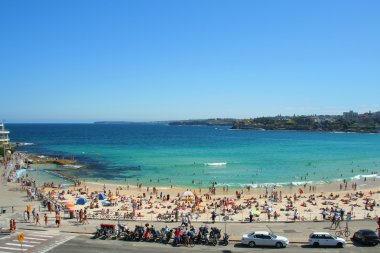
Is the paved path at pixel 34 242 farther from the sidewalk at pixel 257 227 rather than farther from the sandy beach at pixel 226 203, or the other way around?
the sandy beach at pixel 226 203

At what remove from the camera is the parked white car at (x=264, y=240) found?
66.6 ft

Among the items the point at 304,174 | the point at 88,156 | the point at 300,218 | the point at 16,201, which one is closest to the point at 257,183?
the point at 304,174

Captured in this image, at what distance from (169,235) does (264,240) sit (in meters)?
5.41

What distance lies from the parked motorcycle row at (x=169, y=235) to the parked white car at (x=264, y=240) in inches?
50.6

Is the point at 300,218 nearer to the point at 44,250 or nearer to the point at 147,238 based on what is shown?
the point at 147,238

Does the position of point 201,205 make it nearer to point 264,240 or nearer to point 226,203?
point 226,203

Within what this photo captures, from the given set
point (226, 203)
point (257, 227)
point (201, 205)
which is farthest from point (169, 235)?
point (201, 205)

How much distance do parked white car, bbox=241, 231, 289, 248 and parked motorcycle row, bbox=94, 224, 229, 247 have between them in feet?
4.22

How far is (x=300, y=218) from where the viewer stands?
28.3 m

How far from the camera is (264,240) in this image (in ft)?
66.7

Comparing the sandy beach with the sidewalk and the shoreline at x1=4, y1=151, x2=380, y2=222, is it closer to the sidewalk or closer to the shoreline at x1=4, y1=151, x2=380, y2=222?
the shoreline at x1=4, y1=151, x2=380, y2=222

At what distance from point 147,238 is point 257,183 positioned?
32.2m

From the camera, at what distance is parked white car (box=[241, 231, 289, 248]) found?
799 inches

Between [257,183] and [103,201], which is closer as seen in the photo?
[103,201]
